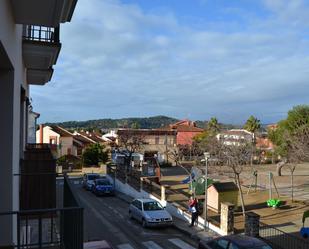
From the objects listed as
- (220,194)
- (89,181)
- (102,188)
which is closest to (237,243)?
(220,194)

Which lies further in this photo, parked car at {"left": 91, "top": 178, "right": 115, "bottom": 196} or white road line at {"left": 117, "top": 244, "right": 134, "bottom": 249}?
parked car at {"left": 91, "top": 178, "right": 115, "bottom": 196}

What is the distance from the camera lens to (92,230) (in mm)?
23656

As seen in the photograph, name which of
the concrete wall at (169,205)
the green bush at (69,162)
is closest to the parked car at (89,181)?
the concrete wall at (169,205)

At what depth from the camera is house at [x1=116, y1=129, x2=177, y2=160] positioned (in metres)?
59.7

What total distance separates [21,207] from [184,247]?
12341mm

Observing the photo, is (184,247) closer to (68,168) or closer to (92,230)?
(92,230)

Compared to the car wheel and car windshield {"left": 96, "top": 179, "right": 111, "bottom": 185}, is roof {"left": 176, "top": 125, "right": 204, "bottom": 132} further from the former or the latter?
the car wheel

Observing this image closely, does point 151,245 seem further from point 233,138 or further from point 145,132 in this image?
point 145,132

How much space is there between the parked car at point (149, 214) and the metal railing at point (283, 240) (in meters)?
6.03

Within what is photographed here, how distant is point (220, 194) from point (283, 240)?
330 inches

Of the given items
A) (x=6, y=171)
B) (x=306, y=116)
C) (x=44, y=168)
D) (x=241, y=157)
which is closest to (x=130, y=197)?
(x=241, y=157)

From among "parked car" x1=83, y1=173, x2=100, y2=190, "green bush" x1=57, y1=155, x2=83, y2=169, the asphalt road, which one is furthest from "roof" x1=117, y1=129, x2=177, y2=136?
the asphalt road

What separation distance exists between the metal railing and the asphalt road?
3.39 m

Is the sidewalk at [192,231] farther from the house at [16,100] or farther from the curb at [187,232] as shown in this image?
the house at [16,100]
